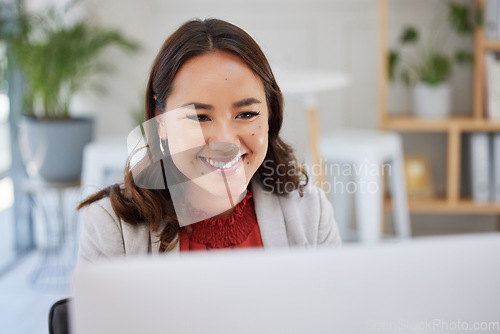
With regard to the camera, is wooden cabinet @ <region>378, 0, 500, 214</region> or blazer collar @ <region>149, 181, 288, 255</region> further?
wooden cabinet @ <region>378, 0, 500, 214</region>

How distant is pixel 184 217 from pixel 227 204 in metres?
0.09

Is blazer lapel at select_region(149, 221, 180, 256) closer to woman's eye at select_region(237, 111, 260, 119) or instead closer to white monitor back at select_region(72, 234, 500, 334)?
woman's eye at select_region(237, 111, 260, 119)

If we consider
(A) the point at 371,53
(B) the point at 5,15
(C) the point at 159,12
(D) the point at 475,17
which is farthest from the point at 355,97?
(B) the point at 5,15

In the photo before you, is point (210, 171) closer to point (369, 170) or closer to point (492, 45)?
point (369, 170)

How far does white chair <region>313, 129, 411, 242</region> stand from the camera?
2.55 meters

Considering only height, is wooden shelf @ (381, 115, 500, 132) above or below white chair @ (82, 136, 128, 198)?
above

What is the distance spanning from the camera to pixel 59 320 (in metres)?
0.83

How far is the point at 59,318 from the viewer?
0.83 metres

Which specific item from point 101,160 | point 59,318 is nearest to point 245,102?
point 59,318

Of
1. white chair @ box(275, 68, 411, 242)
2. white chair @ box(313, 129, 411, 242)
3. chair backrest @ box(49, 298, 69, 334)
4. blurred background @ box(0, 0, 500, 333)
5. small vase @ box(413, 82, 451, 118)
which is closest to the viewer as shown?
chair backrest @ box(49, 298, 69, 334)

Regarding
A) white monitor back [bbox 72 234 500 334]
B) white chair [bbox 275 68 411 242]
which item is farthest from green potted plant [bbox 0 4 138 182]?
white monitor back [bbox 72 234 500 334]

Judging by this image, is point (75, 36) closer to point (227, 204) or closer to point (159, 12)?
point (159, 12)

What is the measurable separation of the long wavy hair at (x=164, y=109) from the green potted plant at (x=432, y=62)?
201cm

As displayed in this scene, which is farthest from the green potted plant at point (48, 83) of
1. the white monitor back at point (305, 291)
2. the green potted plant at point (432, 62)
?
the white monitor back at point (305, 291)
